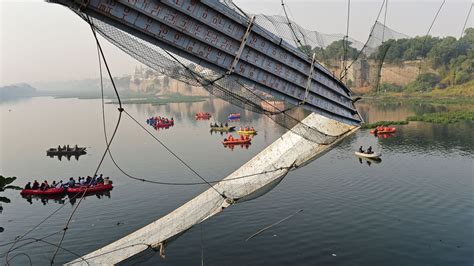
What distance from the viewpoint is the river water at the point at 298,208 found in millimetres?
26906

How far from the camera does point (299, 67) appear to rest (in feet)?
64.3

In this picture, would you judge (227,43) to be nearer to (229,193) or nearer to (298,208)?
(229,193)

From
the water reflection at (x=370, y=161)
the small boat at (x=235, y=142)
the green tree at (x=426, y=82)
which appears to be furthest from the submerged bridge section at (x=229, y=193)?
the green tree at (x=426, y=82)

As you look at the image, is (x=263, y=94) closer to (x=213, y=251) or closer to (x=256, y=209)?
(x=213, y=251)

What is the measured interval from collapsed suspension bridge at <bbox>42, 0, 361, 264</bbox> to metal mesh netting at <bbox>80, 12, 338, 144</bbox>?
4 cm

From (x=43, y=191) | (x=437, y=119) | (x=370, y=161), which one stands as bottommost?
(x=43, y=191)

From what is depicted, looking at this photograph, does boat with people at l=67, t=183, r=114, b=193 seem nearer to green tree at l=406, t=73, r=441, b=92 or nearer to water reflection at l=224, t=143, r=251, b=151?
water reflection at l=224, t=143, r=251, b=151

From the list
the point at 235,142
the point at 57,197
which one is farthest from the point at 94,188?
the point at 235,142

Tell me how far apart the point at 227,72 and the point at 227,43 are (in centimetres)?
134

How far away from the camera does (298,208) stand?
3553 centimetres

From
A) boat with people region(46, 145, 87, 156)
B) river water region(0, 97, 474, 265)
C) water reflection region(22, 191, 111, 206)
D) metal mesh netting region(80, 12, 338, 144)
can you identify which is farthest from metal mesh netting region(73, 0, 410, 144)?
boat with people region(46, 145, 87, 156)

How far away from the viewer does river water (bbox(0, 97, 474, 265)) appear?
26.9 m

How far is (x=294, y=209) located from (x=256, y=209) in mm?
3669

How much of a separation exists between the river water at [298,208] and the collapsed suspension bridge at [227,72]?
473 cm
